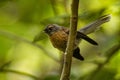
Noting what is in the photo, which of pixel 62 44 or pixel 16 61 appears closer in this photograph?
pixel 62 44

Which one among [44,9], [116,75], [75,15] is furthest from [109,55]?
[75,15]

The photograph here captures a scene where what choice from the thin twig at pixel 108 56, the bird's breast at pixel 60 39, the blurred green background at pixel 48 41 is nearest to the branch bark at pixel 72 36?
the bird's breast at pixel 60 39

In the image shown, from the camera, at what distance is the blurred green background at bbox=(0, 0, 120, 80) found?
11.0 feet

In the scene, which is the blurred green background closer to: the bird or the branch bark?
the bird

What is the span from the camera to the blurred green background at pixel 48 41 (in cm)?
335

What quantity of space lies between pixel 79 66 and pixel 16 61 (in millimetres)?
863

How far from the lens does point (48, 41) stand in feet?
13.7

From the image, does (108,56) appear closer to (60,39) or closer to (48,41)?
(60,39)

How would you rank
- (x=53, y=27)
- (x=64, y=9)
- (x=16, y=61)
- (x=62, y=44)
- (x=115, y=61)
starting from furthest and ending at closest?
1. (x=16, y=61)
2. (x=64, y=9)
3. (x=115, y=61)
4. (x=53, y=27)
5. (x=62, y=44)

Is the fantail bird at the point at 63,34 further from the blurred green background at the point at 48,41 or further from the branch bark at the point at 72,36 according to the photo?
the branch bark at the point at 72,36

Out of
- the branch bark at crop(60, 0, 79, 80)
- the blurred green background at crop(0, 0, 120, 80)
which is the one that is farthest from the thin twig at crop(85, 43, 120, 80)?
the branch bark at crop(60, 0, 79, 80)

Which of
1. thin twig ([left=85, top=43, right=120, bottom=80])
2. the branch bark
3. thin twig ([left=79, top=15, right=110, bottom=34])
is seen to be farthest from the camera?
thin twig ([left=85, top=43, right=120, bottom=80])

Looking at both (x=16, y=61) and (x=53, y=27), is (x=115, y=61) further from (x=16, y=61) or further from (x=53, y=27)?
(x=16, y=61)

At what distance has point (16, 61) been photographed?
4.69 meters
